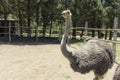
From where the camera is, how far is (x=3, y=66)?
27.3ft

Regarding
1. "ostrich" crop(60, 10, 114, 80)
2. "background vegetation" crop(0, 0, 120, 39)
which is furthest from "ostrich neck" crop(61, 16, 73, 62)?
"background vegetation" crop(0, 0, 120, 39)

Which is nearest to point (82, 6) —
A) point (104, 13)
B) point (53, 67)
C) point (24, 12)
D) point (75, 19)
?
point (75, 19)

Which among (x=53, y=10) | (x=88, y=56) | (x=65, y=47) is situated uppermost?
(x=53, y=10)

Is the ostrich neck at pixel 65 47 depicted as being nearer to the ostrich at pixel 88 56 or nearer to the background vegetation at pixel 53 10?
the ostrich at pixel 88 56

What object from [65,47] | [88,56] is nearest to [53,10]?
[88,56]

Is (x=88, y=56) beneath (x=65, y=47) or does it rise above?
beneath

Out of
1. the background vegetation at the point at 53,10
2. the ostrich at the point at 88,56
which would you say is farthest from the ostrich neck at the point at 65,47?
the background vegetation at the point at 53,10

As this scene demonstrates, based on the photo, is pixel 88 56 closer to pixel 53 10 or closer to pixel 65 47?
pixel 65 47

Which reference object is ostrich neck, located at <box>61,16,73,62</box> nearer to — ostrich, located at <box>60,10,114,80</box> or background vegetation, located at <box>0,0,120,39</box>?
ostrich, located at <box>60,10,114,80</box>

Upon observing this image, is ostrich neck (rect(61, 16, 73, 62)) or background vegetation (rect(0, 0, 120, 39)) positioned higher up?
background vegetation (rect(0, 0, 120, 39))

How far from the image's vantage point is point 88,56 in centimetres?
540

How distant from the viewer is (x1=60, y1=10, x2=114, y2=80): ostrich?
5270 millimetres

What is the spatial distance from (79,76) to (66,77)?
0.30 metres

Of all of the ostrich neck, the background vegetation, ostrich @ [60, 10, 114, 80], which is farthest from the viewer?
the background vegetation
